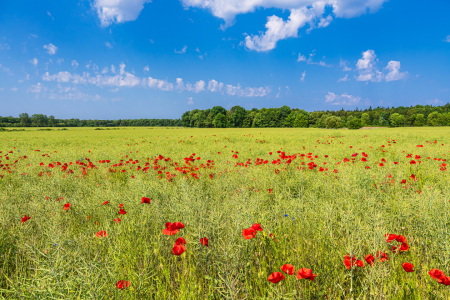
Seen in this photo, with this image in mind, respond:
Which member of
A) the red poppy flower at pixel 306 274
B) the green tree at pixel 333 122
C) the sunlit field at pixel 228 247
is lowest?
the sunlit field at pixel 228 247

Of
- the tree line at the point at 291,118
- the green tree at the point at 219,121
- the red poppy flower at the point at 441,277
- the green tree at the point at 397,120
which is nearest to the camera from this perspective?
the red poppy flower at the point at 441,277

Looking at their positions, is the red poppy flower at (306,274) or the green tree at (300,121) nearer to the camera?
the red poppy flower at (306,274)

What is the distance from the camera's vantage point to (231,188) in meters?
4.03

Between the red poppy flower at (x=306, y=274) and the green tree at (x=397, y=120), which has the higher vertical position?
the green tree at (x=397, y=120)

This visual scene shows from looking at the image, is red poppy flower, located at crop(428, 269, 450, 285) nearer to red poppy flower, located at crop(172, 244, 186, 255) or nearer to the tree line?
red poppy flower, located at crop(172, 244, 186, 255)

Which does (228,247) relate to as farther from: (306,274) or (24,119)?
(24,119)

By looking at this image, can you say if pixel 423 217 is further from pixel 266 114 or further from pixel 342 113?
pixel 342 113

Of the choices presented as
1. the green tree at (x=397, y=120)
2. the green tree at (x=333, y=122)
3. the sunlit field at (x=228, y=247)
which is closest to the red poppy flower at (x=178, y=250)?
the sunlit field at (x=228, y=247)

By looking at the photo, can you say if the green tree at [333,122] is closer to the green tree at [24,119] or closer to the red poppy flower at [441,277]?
the red poppy flower at [441,277]

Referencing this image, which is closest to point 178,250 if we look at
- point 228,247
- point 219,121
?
point 228,247

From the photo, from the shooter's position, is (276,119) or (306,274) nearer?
(306,274)

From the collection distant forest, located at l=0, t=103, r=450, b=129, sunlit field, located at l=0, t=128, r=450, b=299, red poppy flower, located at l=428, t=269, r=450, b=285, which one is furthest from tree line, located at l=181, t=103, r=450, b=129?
red poppy flower, located at l=428, t=269, r=450, b=285

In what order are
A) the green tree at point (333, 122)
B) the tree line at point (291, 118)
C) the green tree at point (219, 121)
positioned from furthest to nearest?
1. the green tree at point (219, 121)
2. the tree line at point (291, 118)
3. the green tree at point (333, 122)

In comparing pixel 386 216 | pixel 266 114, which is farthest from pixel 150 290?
pixel 266 114
